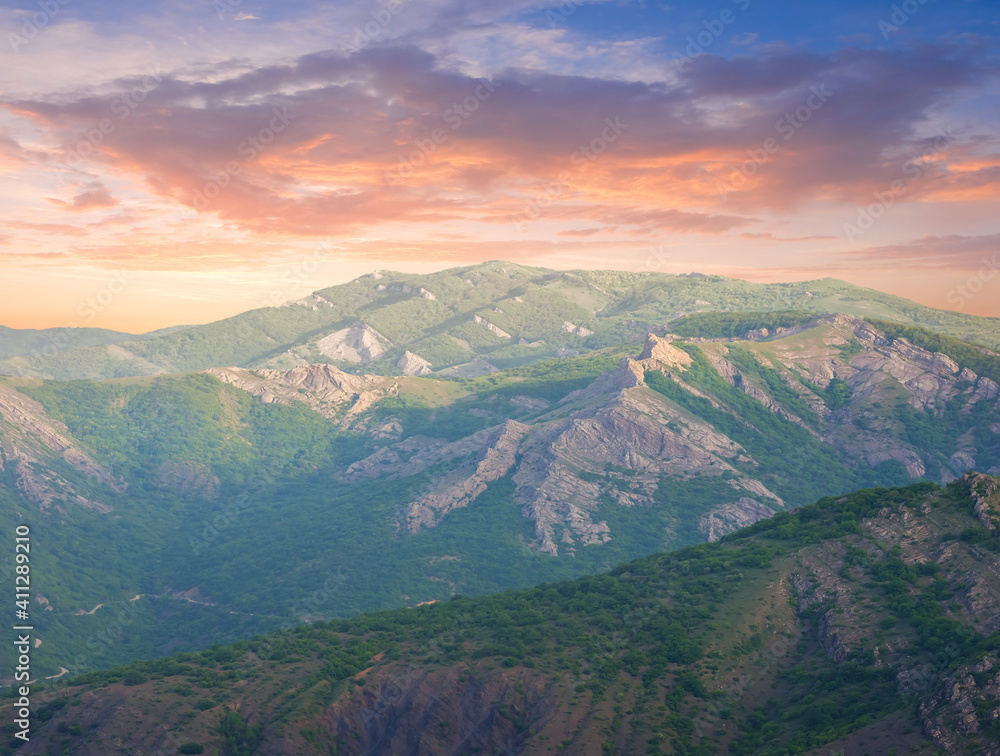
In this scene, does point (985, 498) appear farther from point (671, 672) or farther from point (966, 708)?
point (671, 672)

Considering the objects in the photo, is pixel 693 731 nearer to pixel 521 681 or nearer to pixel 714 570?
pixel 521 681

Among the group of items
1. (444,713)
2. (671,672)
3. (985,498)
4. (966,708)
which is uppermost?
(985,498)

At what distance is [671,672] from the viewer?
123 m

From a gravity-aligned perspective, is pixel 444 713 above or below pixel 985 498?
below

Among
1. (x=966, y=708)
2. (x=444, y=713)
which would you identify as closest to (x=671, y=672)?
(x=444, y=713)

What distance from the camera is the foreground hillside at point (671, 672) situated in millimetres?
106812

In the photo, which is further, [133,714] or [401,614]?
[401,614]

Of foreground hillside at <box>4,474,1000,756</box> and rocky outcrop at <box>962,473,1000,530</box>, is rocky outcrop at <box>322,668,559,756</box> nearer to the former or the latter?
foreground hillside at <box>4,474,1000,756</box>

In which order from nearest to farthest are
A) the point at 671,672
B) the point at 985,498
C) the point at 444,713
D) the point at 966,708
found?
the point at 966,708 < the point at 444,713 < the point at 671,672 < the point at 985,498

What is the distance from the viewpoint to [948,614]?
117 m

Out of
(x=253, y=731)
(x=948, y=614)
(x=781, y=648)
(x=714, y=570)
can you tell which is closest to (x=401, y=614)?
(x=253, y=731)

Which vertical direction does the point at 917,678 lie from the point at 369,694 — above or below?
above

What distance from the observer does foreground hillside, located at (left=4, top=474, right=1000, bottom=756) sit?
10681 cm

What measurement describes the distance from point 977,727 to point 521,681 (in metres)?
59.9
